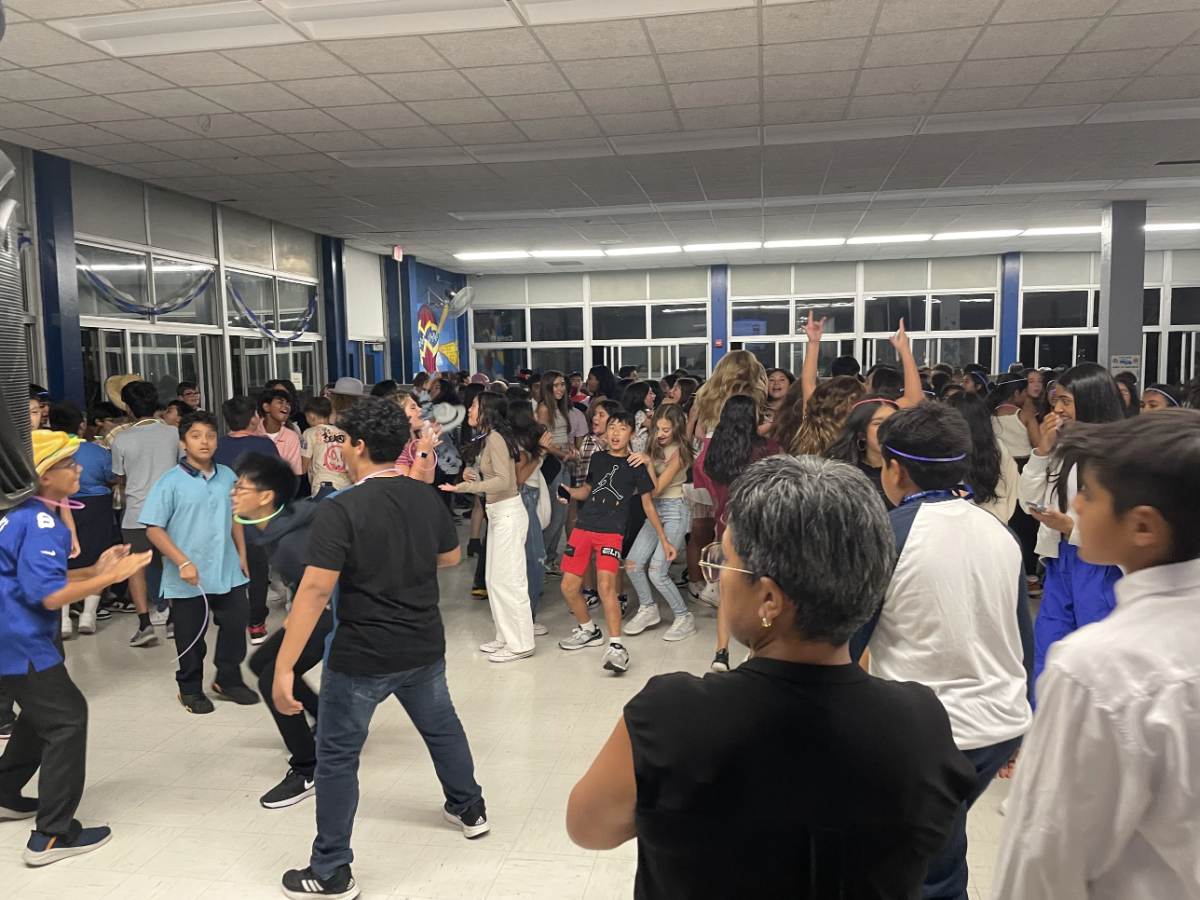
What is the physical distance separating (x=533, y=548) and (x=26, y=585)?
2875 mm

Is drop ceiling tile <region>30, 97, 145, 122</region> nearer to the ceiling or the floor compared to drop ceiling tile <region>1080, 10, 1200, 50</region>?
nearer to the floor

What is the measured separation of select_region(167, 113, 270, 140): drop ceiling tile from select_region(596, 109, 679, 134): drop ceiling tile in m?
2.77

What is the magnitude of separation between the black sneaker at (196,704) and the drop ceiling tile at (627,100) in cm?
462

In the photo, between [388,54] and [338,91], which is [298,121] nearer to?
[338,91]

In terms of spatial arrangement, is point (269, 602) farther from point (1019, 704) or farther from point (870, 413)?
point (1019, 704)

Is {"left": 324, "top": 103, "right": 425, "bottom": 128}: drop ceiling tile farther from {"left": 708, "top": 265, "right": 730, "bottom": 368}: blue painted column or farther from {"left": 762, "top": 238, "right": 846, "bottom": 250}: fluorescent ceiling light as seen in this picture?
{"left": 708, "top": 265, "right": 730, "bottom": 368}: blue painted column

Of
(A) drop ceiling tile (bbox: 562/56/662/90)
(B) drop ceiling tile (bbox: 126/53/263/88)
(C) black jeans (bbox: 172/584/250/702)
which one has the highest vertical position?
(A) drop ceiling tile (bbox: 562/56/662/90)

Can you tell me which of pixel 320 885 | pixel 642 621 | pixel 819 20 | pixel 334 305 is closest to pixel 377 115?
pixel 819 20

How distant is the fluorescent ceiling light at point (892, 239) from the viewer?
13.5 meters

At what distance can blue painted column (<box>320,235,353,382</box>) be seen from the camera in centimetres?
1303

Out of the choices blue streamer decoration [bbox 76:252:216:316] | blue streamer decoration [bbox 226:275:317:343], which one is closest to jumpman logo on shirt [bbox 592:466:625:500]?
blue streamer decoration [bbox 76:252:216:316]

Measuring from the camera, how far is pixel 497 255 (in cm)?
1507

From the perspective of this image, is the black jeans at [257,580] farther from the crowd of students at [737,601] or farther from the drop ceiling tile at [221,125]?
the drop ceiling tile at [221,125]

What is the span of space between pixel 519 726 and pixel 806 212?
8973 mm
